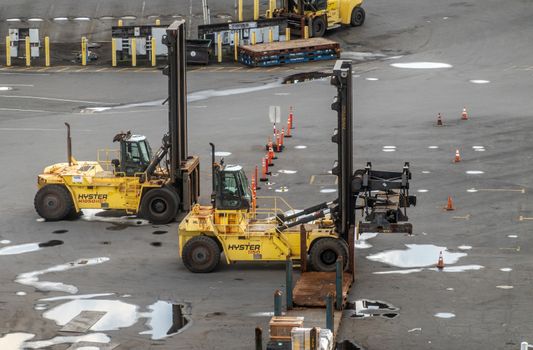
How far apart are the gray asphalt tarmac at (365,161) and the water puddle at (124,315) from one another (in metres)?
0.27

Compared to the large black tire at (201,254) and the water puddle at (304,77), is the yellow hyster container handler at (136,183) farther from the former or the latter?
the water puddle at (304,77)

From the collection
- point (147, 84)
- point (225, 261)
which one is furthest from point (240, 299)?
point (147, 84)

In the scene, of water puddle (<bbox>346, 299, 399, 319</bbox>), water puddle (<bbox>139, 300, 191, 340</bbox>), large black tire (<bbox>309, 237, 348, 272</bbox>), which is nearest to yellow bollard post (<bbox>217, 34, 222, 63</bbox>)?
large black tire (<bbox>309, 237, 348, 272</bbox>)

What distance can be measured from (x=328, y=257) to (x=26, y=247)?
9.18m

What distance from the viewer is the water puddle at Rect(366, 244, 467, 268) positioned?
38531 millimetres

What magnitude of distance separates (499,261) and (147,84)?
3180cm

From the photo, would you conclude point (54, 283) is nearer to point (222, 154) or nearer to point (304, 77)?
point (222, 154)

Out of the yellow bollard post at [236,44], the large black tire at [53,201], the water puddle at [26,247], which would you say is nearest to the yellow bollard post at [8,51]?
the yellow bollard post at [236,44]

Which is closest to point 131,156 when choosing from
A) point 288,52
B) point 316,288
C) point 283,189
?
point 283,189

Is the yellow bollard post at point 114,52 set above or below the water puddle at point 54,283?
above

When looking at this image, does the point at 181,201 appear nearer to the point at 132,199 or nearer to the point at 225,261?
the point at 132,199

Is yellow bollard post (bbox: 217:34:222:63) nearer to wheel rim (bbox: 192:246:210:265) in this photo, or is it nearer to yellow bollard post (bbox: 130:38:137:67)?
yellow bollard post (bbox: 130:38:137:67)

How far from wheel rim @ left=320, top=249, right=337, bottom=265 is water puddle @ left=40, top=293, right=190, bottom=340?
430 centimetres

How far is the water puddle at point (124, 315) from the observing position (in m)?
33.4
